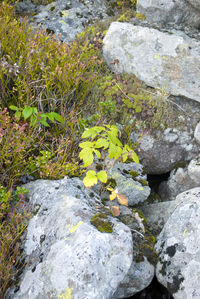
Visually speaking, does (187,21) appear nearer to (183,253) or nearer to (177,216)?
(177,216)

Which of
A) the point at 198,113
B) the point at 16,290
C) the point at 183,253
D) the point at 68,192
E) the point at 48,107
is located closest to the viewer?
the point at 16,290

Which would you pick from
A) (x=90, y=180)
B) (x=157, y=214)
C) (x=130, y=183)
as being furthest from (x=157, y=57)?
(x=90, y=180)

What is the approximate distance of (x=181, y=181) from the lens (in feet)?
14.8

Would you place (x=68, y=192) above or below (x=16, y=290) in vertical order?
above

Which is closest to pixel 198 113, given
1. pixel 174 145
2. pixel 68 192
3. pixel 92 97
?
pixel 174 145

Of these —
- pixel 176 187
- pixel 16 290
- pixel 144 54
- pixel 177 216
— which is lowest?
pixel 176 187

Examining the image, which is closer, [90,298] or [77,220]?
[90,298]

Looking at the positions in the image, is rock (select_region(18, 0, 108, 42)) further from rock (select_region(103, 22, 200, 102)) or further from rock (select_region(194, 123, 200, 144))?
rock (select_region(194, 123, 200, 144))

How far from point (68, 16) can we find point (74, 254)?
5548 millimetres

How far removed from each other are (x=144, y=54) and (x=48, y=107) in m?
2.41

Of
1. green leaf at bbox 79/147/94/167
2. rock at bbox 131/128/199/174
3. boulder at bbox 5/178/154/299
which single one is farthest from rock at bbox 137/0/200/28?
boulder at bbox 5/178/154/299

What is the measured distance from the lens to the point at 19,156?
9.37 feet

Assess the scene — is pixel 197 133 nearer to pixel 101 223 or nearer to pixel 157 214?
pixel 157 214

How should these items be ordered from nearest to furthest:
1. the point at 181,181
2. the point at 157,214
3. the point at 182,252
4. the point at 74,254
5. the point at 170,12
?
the point at 74,254 < the point at 182,252 < the point at 157,214 < the point at 181,181 < the point at 170,12
